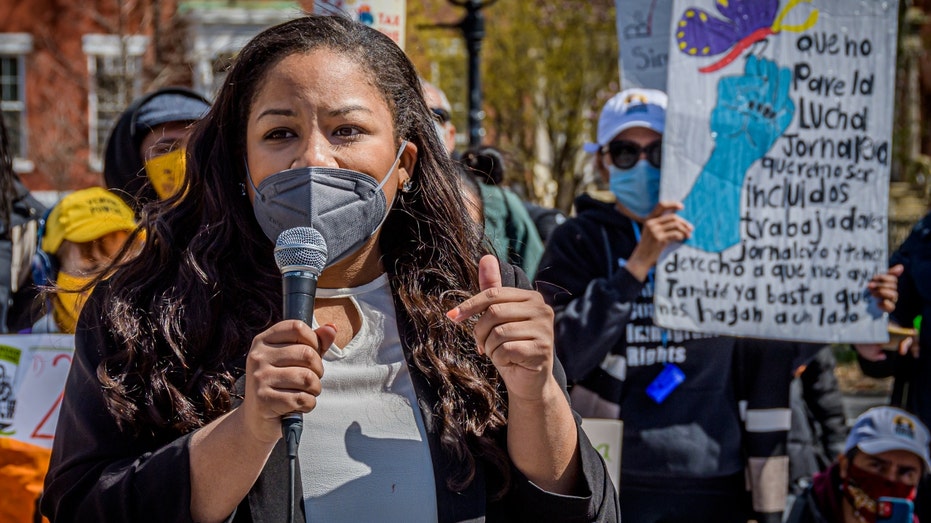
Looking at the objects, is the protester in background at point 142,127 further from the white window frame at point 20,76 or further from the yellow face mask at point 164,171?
the white window frame at point 20,76

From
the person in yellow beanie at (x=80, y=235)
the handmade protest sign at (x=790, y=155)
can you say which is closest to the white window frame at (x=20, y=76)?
the person in yellow beanie at (x=80, y=235)

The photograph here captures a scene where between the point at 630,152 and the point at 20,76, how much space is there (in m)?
23.4

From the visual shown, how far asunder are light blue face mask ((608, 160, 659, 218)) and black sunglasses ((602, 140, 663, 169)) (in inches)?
1.6

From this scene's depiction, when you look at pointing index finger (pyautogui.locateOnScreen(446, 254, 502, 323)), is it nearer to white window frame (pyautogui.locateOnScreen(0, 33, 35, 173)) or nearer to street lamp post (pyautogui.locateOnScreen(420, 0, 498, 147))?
street lamp post (pyautogui.locateOnScreen(420, 0, 498, 147))

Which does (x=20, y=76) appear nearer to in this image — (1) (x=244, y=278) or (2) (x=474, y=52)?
(2) (x=474, y=52)

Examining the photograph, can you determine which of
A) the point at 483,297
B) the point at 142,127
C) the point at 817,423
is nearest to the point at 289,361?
the point at 483,297

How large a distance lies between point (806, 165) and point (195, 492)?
9.50 feet

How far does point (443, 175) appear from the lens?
2320 mm

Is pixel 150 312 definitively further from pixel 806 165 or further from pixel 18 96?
pixel 18 96

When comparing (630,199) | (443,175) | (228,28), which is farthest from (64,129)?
(443,175)

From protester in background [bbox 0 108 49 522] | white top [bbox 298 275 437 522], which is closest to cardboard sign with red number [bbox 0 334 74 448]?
protester in background [bbox 0 108 49 522]

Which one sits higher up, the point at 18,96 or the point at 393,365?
the point at 18,96

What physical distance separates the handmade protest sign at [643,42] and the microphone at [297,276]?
303 centimetres

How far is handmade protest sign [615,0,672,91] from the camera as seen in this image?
466 cm
